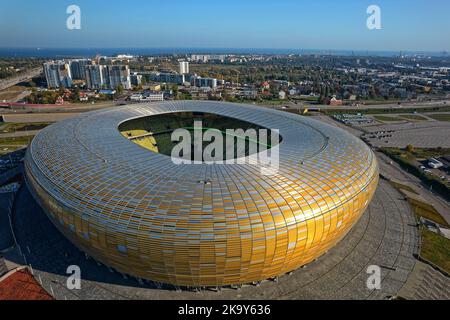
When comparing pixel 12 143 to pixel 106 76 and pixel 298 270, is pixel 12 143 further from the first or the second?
pixel 106 76

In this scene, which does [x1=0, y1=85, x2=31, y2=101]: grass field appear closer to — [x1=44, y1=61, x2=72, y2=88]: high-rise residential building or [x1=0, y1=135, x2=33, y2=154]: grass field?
[x1=44, y1=61, x2=72, y2=88]: high-rise residential building

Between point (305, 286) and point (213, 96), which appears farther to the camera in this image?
point (213, 96)

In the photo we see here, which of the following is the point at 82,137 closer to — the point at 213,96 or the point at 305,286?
the point at 305,286

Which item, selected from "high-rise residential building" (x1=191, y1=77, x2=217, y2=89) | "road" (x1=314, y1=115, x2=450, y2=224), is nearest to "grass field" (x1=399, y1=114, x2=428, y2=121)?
"road" (x1=314, y1=115, x2=450, y2=224)

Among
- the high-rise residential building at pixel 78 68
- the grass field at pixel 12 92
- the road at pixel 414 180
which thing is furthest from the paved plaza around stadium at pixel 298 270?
the high-rise residential building at pixel 78 68

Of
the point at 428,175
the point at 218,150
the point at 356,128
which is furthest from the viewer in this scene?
the point at 356,128
